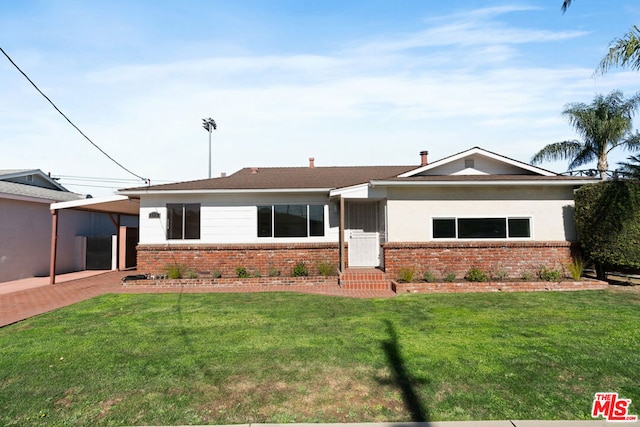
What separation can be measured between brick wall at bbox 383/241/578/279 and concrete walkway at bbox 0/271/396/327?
1.60 metres

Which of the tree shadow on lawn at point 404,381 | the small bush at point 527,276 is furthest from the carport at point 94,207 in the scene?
the small bush at point 527,276

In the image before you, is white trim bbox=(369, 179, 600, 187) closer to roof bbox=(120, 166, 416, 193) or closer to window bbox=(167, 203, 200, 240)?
roof bbox=(120, 166, 416, 193)

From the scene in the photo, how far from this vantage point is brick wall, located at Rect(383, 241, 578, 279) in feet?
36.6

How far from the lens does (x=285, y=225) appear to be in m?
12.6

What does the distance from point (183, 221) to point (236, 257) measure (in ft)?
7.67

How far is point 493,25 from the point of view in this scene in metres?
9.64

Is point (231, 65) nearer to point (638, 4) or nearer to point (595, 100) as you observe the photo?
point (638, 4)

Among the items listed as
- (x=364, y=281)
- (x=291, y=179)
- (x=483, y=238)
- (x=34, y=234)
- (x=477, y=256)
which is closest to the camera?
(x=364, y=281)

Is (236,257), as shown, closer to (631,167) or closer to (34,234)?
(34,234)

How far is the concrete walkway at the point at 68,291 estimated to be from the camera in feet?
27.7

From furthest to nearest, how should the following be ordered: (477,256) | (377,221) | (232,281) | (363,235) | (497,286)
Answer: (377,221) → (363,235) → (477,256) → (232,281) → (497,286)

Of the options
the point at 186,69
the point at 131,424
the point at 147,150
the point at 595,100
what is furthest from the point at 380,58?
the point at 595,100

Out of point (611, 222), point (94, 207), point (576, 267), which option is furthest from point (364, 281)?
point (94, 207)

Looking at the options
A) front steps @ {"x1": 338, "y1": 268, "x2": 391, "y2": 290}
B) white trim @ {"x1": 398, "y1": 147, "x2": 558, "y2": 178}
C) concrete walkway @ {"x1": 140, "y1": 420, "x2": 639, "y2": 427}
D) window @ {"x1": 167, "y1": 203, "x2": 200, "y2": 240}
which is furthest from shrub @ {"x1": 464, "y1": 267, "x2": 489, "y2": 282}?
window @ {"x1": 167, "y1": 203, "x2": 200, "y2": 240}
